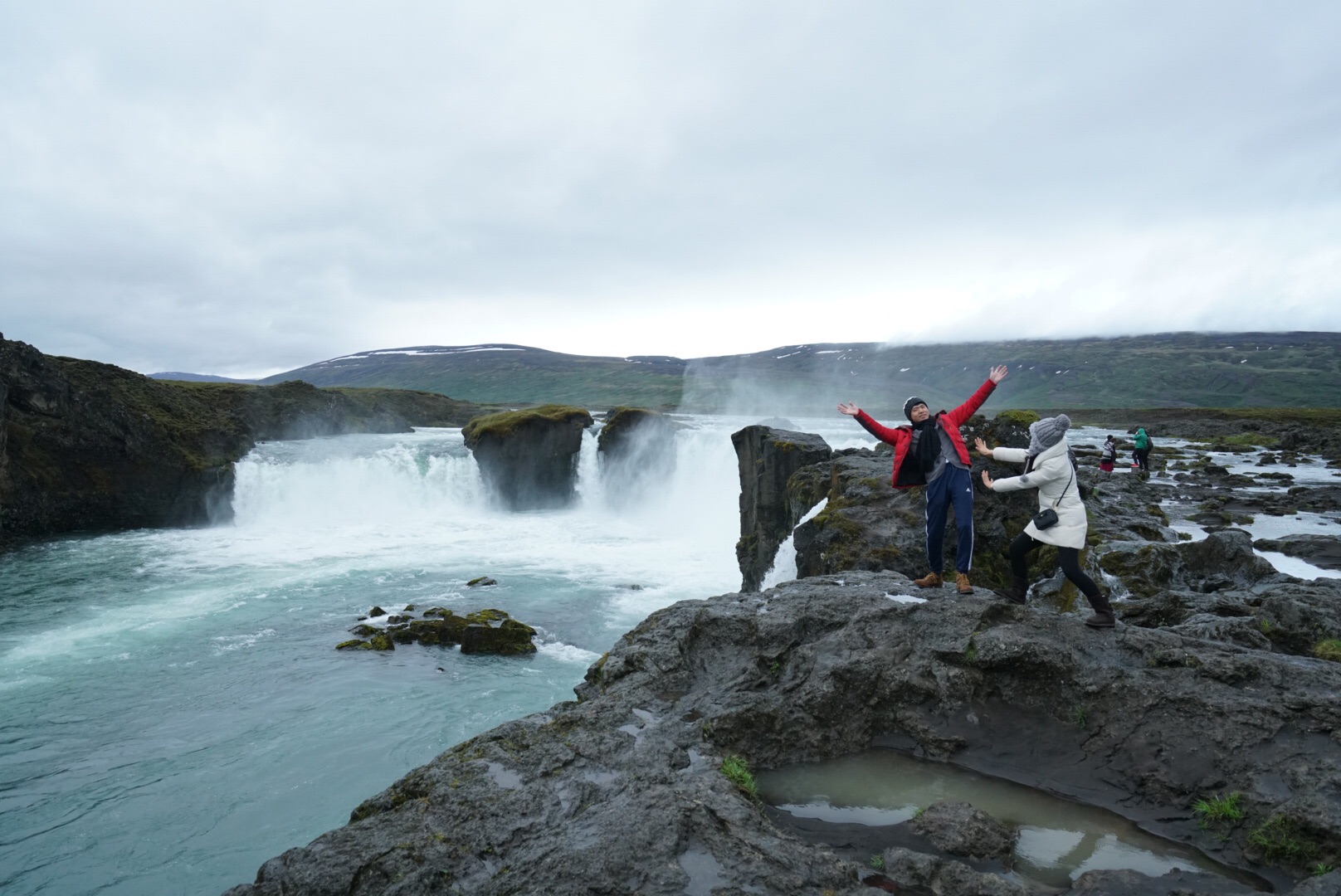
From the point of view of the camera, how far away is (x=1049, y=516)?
24.1 feet

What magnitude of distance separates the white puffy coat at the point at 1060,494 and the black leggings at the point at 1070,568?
0.36 ft

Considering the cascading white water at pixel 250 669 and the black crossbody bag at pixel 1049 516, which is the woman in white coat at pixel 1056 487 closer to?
the black crossbody bag at pixel 1049 516

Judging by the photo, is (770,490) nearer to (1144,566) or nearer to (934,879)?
(1144,566)

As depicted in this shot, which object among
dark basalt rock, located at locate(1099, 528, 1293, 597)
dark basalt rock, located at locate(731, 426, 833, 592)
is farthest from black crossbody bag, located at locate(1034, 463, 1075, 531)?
dark basalt rock, located at locate(731, 426, 833, 592)

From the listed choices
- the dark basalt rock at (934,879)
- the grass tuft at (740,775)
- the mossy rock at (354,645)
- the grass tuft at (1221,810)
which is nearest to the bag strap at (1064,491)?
the grass tuft at (1221,810)

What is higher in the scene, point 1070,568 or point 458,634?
point 1070,568

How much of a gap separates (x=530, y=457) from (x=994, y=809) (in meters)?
42.4

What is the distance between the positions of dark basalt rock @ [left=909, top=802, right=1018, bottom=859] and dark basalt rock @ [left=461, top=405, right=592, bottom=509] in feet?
138

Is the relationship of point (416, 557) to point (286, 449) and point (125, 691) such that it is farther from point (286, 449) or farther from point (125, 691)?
point (286, 449)

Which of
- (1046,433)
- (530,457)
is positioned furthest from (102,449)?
(1046,433)

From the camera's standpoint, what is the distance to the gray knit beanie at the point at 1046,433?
745 centimetres

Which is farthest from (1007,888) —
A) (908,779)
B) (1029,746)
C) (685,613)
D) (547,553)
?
(547,553)

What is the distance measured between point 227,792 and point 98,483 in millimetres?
31357

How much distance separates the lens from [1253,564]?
1203 cm
